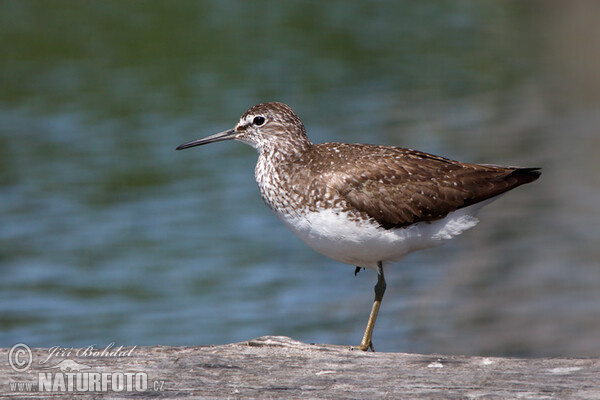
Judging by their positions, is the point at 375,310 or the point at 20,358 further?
the point at 375,310

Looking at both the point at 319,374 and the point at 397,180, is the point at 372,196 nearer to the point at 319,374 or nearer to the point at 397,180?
the point at 397,180

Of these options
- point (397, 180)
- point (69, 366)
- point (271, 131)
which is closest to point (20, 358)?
→ point (69, 366)

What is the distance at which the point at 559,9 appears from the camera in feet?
92.3

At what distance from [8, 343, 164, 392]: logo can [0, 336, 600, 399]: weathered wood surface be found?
23 mm

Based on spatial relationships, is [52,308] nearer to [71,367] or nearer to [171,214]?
[171,214]

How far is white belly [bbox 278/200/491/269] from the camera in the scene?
25.2 feet

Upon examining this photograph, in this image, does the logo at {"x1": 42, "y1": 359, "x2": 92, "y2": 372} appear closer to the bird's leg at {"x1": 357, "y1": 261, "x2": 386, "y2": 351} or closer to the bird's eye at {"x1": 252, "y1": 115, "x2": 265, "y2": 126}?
the bird's leg at {"x1": 357, "y1": 261, "x2": 386, "y2": 351}

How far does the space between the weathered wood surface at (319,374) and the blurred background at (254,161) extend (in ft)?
17.4

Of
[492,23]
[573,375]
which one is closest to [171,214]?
[573,375]

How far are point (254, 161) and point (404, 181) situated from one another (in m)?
10.2

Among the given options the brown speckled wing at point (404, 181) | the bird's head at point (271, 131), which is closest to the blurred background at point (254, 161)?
the brown speckled wing at point (404, 181)

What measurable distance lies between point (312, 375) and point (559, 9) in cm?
2462

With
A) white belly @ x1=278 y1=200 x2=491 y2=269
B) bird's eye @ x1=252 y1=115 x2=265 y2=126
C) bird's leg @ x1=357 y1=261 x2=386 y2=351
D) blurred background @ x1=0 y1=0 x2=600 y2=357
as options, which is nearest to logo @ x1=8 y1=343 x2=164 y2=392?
white belly @ x1=278 y1=200 x2=491 y2=269

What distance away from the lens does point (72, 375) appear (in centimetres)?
620
